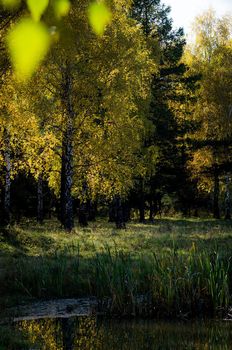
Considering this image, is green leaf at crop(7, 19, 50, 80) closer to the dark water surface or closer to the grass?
the dark water surface

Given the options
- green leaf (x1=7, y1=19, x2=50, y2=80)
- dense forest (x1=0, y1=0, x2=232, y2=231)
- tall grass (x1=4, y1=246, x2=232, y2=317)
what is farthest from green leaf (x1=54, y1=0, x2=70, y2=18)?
tall grass (x1=4, y1=246, x2=232, y2=317)

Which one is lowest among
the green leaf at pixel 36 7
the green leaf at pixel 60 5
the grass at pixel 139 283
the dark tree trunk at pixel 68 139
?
the grass at pixel 139 283

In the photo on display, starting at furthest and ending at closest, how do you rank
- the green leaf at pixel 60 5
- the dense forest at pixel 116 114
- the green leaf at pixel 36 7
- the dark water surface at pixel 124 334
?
the dense forest at pixel 116 114 → the dark water surface at pixel 124 334 → the green leaf at pixel 60 5 → the green leaf at pixel 36 7

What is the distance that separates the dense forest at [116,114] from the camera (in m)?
17.2

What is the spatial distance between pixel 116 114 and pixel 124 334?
12.6 m

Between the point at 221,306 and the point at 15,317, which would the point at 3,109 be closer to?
the point at 15,317

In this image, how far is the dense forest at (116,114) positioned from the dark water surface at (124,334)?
3.96 metres

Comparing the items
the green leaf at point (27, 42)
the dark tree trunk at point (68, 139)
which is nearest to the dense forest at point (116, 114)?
the dark tree trunk at point (68, 139)

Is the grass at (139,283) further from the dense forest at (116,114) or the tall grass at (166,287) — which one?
the dense forest at (116,114)

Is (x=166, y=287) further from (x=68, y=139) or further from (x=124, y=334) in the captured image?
(x=68, y=139)

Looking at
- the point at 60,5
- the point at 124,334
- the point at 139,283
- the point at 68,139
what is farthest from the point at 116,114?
the point at 60,5

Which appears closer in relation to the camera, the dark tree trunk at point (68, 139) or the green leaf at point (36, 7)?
the green leaf at point (36, 7)

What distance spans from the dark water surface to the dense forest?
3963 millimetres

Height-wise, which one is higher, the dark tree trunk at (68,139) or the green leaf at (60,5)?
the dark tree trunk at (68,139)
